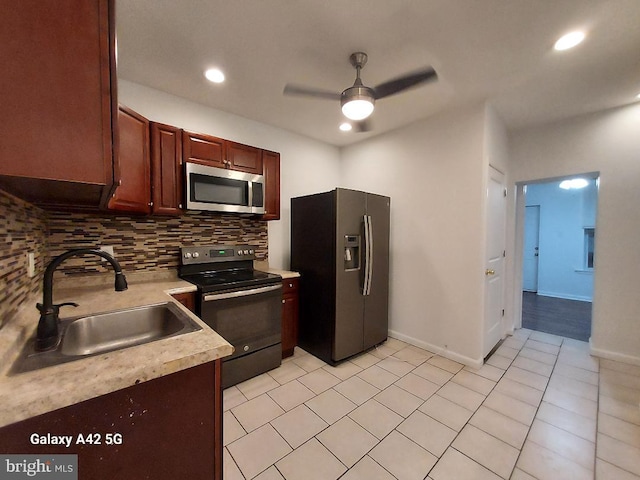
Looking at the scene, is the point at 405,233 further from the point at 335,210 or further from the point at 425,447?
the point at 425,447

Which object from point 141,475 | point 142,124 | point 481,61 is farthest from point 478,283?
point 142,124

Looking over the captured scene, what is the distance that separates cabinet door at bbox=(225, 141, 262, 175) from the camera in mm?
2463

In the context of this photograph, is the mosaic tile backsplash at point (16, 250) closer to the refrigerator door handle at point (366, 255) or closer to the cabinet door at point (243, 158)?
the cabinet door at point (243, 158)

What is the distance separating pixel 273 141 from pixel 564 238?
619 cm

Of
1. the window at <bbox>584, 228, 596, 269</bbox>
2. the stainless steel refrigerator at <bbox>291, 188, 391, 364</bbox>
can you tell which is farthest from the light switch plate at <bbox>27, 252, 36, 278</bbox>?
the window at <bbox>584, 228, 596, 269</bbox>

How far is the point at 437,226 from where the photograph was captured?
2.82 metres

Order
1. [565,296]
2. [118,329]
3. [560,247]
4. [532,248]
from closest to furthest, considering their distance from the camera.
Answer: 1. [118,329]
2. [565,296]
3. [560,247]
4. [532,248]

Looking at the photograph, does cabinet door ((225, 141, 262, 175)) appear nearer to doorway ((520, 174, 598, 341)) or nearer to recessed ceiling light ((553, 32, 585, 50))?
recessed ceiling light ((553, 32, 585, 50))

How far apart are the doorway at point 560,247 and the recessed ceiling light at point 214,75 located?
543 centimetres

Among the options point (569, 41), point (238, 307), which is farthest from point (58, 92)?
point (569, 41)

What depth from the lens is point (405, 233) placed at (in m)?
3.11

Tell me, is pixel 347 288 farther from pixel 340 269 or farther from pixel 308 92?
pixel 308 92

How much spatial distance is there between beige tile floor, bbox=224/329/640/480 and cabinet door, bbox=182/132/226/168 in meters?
2.00

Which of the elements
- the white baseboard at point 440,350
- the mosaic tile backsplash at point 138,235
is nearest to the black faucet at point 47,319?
the mosaic tile backsplash at point 138,235
